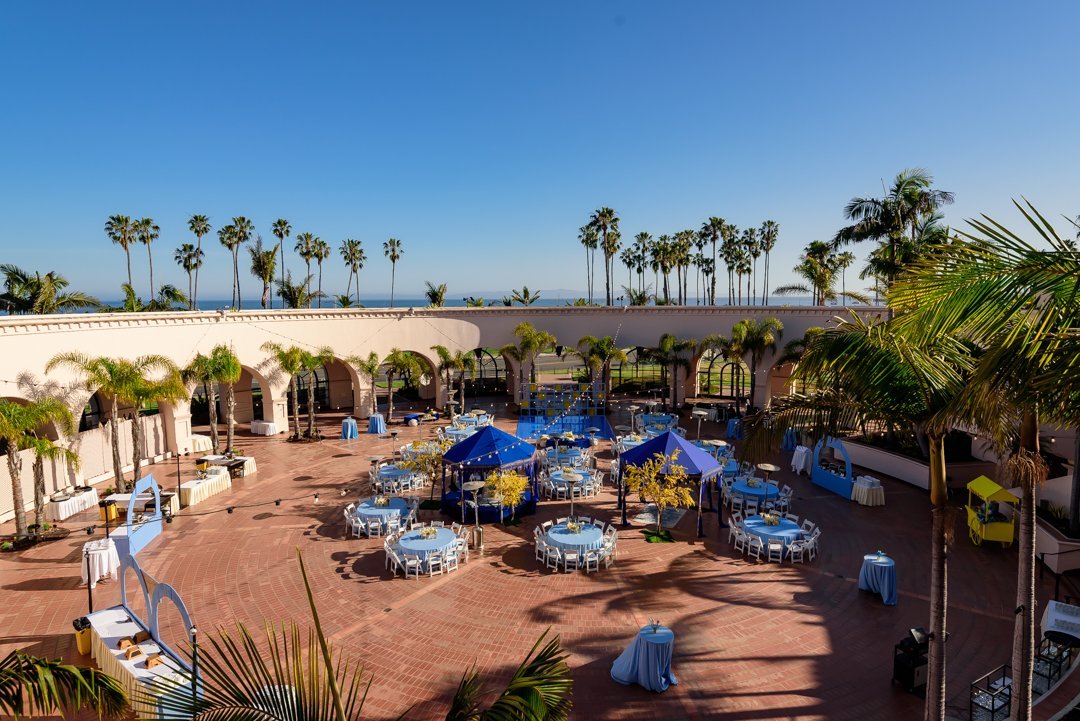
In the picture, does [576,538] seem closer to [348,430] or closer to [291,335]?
[348,430]

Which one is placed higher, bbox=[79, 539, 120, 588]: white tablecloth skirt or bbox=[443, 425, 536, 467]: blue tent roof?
bbox=[443, 425, 536, 467]: blue tent roof

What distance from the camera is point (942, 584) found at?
8.09 m

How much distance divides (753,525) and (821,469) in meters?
7.56

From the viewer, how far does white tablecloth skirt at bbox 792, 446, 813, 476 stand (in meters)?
24.0

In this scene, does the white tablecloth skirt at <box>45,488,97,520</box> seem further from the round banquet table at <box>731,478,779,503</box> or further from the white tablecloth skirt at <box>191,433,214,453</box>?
the round banquet table at <box>731,478,779,503</box>

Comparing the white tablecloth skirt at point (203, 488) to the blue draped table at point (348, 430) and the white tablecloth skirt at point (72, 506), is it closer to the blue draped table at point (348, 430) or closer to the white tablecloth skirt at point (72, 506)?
the white tablecloth skirt at point (72, 506)

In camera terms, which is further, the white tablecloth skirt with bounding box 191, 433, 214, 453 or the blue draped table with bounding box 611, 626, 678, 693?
the white tablecloth skirt with bounding box 191, 433, 214, 453

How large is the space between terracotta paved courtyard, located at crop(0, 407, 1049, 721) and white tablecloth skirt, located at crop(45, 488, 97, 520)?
39cm

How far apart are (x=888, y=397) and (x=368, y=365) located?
30.3 m

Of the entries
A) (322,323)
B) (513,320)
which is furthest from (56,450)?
(513,320)

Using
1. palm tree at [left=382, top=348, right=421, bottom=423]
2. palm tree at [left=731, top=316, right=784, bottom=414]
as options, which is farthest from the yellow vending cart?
palm tree at [left=382, top=348, right=421, bottom=423]

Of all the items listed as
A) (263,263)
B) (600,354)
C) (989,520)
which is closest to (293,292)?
(263,263)

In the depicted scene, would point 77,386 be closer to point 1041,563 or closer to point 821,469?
point 821,469

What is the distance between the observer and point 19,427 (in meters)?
16.4
